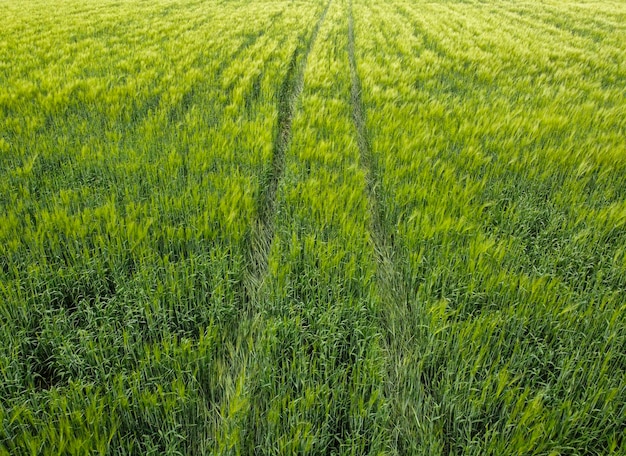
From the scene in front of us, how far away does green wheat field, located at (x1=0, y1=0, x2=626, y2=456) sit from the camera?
4.21 feet

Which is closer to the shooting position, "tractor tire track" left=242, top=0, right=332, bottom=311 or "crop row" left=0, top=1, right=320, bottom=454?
"crop row" left=0, top=1, right=320, bottom=454

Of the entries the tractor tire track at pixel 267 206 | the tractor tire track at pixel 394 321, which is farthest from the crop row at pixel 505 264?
the tractor tire track at pixel 267 206

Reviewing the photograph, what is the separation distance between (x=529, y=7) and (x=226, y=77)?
15200mm

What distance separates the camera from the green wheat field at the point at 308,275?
128 centimetres

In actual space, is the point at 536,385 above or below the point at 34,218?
below

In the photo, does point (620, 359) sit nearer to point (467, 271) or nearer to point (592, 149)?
point (467, 271)

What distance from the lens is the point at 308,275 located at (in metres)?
1.88

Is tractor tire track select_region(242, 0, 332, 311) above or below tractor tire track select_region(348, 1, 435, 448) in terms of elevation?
above

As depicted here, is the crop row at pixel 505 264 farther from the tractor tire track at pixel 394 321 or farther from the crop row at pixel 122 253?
the crop row at pixel 122 253

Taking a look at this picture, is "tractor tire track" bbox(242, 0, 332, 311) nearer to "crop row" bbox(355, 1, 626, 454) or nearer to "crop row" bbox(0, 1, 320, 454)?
"crop row" bbox(0, 1, 320, 454)

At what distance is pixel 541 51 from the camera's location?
23.6ft

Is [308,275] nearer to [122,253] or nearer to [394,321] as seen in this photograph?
[394,321]

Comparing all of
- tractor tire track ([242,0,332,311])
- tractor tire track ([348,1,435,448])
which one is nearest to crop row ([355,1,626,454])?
tractor tire track ([348,1,435,448])

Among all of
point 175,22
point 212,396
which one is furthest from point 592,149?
point 175,22
